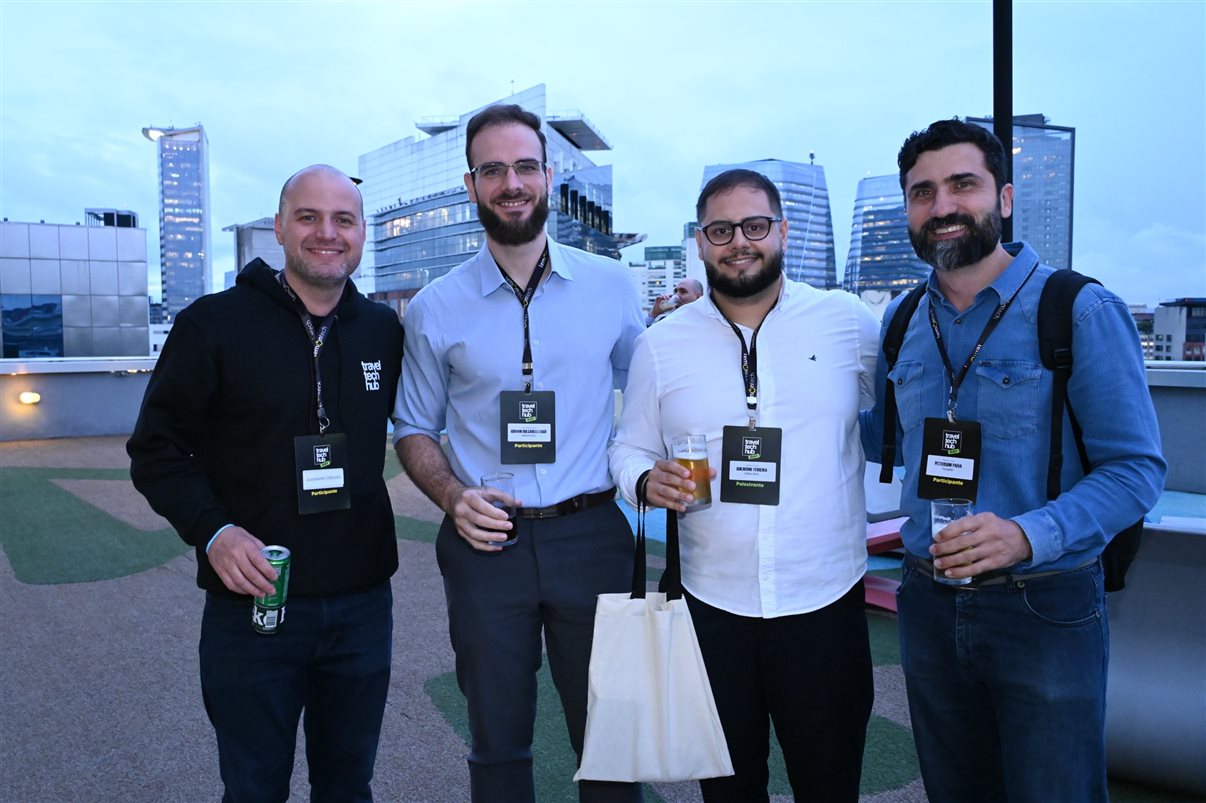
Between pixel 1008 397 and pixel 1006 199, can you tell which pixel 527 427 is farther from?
pixel 1006 199

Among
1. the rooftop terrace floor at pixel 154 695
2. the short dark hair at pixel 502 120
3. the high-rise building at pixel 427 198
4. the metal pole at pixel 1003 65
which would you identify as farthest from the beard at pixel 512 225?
the high-rise building at pixel 427 198

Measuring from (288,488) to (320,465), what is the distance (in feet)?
0.31

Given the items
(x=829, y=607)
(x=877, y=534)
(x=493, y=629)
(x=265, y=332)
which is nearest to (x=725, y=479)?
(x=829, y=607)

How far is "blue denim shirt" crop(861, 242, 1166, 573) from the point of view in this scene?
4.82ft

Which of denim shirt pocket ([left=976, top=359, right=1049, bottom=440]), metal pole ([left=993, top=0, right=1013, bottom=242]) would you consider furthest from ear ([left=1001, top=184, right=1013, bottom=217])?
metal pole ([left=993, top=0, right=1013, bottom=242])

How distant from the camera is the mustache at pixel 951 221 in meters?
1.67

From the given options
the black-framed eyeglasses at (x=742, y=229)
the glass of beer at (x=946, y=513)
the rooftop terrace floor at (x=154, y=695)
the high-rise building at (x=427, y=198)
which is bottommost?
the rooftop terrace floor at (x=154, y=695)

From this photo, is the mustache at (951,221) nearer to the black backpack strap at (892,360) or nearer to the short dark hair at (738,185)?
the black backpack strap at (892,360)

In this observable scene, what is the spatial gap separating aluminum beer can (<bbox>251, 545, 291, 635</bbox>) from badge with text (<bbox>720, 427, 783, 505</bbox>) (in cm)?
102

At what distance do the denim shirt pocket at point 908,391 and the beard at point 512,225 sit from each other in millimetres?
973

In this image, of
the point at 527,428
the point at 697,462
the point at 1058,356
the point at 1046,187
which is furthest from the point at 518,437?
the point at 1046,187

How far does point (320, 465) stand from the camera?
1892 mm

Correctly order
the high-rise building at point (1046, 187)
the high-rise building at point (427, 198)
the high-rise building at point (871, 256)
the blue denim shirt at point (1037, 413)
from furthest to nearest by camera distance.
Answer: the high-rise building at point (427, 198), the high-rise building at point (871, 256), the high-rise building at point (1046, 187), the blue denim shirt at point (1037, 413)

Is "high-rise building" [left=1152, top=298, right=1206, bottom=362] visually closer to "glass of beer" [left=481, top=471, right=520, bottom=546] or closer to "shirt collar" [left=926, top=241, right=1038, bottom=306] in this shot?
"shirt collar" [left=926, top=241, right=1038, bottom=306]
